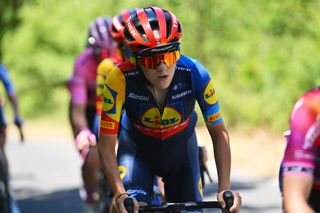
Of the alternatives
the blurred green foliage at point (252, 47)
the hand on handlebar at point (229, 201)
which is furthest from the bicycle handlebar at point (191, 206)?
the blurred green foliage at point (252, 47)

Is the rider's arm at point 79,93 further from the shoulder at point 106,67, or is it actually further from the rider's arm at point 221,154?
the rider's arm at point 221,154

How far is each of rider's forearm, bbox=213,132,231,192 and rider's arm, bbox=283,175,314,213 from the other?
4.75 ft

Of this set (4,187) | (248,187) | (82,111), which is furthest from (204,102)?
(248,187)

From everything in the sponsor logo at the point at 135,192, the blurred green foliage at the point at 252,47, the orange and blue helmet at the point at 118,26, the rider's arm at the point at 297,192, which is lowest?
the blurred green foliage at the point at 252,47

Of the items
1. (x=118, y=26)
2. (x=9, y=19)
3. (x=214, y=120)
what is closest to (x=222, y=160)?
(x=214, y=120)

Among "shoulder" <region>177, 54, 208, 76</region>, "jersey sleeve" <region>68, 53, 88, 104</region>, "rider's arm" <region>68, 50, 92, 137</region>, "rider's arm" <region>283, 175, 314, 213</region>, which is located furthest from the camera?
"jersey sleeve" <region>68, 53, 88, 104</region>

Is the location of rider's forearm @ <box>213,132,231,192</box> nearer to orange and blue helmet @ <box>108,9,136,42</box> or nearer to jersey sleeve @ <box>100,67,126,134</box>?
jersey sleeve @ <box>100,67,126,134</box>

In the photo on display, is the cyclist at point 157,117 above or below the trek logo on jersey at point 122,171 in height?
above

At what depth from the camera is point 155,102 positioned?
5.18 metres

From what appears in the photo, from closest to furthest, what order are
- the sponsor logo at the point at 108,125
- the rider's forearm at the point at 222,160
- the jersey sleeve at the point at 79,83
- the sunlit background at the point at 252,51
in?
the rider's forearm at the point at 222,160
the sponsor logo at the point at 108,125
the jersey sleeve at the point at 79,83
the sunlit background at the point at 252,51

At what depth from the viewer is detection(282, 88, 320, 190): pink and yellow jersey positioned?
11.2 ft

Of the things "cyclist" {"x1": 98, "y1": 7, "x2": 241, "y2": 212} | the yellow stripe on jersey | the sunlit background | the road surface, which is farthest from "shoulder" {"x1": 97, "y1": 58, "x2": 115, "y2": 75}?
the sunlit background

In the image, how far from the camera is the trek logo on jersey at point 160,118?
5223 millimetres

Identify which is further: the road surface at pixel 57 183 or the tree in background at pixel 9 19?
the tree in background at pixel 9 19
